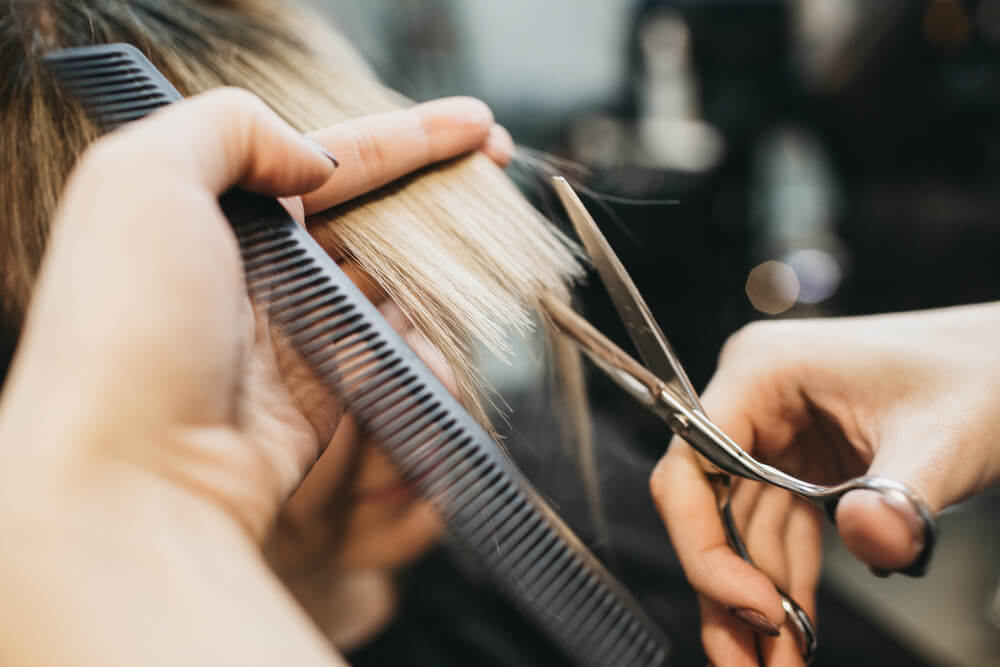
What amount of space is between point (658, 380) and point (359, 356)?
0.23 meters

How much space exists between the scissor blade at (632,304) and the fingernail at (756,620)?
5.8 inches

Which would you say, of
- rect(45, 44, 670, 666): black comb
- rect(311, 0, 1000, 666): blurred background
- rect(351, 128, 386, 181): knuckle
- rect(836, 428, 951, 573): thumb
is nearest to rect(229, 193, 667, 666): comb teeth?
rect(45, 44, 670, 666): black comb

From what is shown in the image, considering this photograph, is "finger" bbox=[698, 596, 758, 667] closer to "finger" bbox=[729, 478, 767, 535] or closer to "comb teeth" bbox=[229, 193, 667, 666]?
"finger" bbox=[729, 478, 767, 535]

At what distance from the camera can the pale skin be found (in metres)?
0.26

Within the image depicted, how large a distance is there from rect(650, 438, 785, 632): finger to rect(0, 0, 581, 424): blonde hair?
170 millimetres

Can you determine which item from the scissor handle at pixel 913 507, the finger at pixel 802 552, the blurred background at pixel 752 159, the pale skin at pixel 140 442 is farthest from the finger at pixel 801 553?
the blurred background at pixel 752 159

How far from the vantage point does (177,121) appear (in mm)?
307

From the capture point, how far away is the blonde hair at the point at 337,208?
46cm

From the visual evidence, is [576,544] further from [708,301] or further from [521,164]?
[708,301]

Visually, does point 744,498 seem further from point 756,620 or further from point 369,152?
point 369,152

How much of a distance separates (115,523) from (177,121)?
203mm

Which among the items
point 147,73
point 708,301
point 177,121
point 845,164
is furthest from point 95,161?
point 845,164

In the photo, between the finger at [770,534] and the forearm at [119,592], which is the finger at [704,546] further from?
the forearm at [119,592]

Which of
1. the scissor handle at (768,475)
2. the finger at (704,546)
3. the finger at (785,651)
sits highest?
the scissor handle at (768,475)
